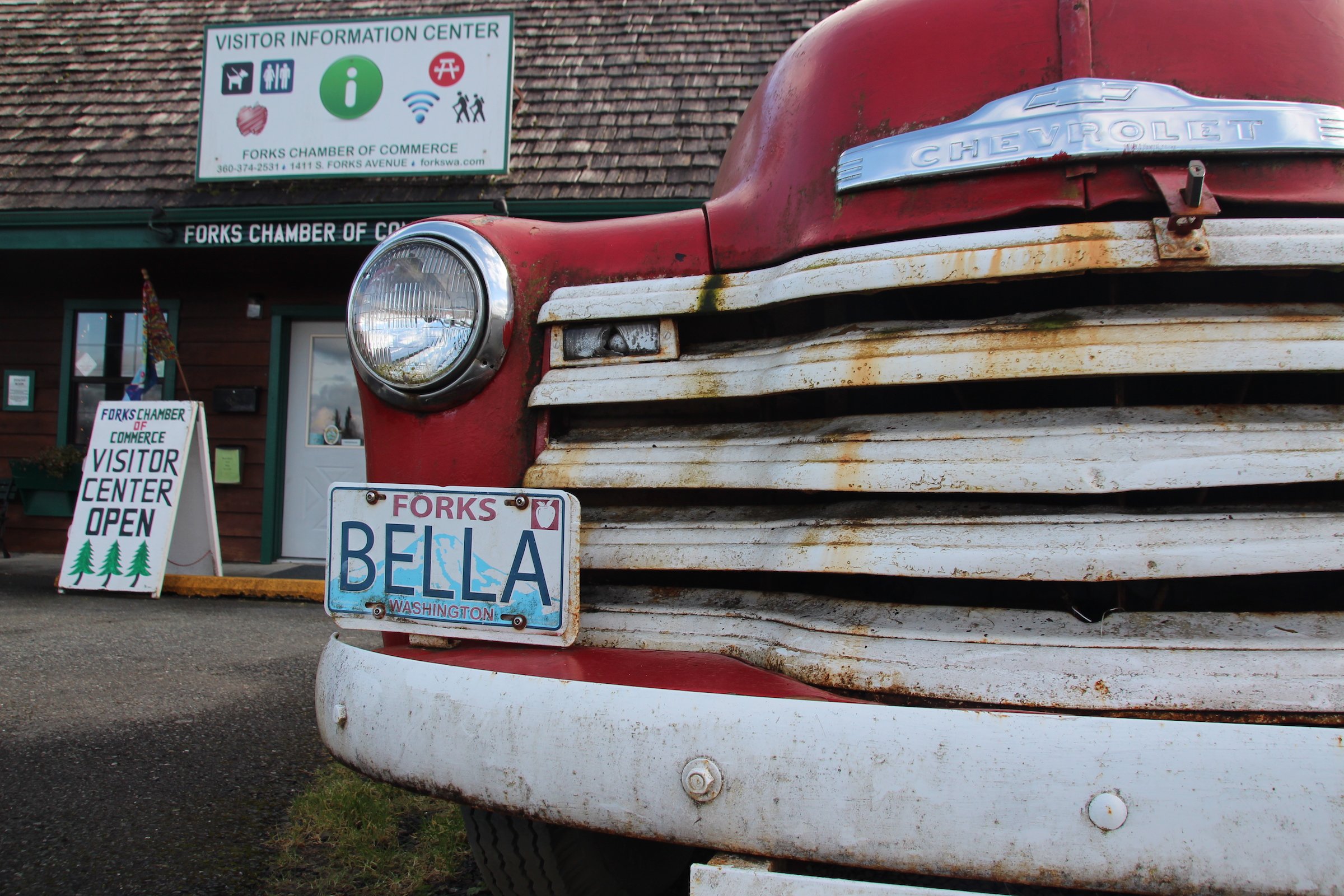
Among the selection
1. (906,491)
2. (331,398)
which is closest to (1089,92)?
(906,491)

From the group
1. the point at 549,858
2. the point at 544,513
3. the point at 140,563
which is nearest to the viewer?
the point at 544,513

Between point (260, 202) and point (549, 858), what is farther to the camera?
point (260, 202)

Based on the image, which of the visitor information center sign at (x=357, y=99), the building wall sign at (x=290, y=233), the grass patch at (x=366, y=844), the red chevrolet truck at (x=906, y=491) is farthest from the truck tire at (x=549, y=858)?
the visitor information center sign at (x=357, y=99)

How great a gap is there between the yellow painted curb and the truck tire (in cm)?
476

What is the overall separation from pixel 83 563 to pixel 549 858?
566 cm

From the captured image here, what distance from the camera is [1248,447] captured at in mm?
1189

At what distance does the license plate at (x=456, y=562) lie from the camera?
4.66ft

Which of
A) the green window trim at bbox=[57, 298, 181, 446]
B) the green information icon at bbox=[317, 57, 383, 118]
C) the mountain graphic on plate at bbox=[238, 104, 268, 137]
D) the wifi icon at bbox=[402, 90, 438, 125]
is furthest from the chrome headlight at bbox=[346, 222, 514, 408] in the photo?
the green window trim at bbox=[57, 298, 181, 446]

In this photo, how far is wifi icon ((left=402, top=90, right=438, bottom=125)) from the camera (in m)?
7.09

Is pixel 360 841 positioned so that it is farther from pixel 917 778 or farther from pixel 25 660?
pixel 25 660

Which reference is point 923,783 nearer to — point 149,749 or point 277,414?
point 149,749

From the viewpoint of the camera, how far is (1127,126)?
130cm

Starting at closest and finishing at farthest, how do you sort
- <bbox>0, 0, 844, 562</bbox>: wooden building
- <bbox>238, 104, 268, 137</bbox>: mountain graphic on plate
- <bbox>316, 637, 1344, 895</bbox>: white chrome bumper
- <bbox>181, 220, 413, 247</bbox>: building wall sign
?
<bbox>316, 637, 1344, 895</bbox>: white chrome bumper → <bbox>181, 220, 413, 247</bbox>: building wall sign → <bbox>0, 0, 844, 562</bbox>: wooden building → <bbox>238, 104, 268, 137</bbox>: mountain graphic on plate

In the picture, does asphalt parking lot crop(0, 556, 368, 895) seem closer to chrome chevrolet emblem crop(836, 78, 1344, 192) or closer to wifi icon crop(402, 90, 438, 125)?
chrome chevrolet emblem crop(836, 78, 1344, 192)
